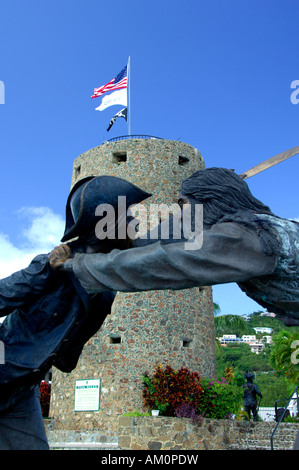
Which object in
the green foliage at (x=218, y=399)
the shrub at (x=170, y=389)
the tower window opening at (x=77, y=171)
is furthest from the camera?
the tower window opening at (x=77, y=171)

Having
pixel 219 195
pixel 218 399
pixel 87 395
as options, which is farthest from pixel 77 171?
pixel 219 195

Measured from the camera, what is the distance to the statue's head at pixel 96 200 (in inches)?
86.7

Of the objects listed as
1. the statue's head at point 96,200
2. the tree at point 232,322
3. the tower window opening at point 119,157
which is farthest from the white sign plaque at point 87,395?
the statue's head at point 96,200

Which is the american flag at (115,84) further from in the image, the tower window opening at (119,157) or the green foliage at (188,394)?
the green foliage at (188,394)

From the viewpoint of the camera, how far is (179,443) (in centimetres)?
1108

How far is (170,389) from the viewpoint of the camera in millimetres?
13836

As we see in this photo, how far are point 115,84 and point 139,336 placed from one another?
1038cm

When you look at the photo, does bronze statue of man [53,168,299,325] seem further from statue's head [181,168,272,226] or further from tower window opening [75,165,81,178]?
tower window opening [75,165,81,178]

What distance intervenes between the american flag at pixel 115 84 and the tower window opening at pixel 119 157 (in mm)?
3329

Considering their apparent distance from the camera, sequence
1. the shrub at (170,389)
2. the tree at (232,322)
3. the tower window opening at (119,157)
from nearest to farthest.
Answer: the shrub at (170,389) < the tower window opening at (119,157) < the tree at (232,322)

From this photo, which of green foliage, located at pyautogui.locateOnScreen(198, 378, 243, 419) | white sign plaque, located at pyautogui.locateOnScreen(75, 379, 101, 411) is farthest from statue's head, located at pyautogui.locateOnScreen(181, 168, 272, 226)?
white sign plaque, located at pyautogui.locateOnScreen(75, 379, 101, 411)

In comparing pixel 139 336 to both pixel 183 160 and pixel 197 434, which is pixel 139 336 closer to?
pixel 197 434

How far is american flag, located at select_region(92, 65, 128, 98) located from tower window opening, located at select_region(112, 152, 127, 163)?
10.9ft

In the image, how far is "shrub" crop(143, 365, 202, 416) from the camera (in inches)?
522
